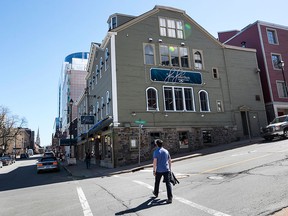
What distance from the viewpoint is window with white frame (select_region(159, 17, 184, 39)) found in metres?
23.8

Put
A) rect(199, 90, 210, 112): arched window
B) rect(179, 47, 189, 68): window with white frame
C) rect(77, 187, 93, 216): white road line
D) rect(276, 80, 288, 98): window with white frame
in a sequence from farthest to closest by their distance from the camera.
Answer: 1. rect(276, 80, 288, 98): window with white frame
2. rect(179, 47, 189, 68): window with white frame
3. rect(199, 90, 210, 112): arched window
4. rect(77, 187, 93, 216): white road line

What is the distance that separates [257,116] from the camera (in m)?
26.0

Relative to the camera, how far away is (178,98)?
22750 millimetres

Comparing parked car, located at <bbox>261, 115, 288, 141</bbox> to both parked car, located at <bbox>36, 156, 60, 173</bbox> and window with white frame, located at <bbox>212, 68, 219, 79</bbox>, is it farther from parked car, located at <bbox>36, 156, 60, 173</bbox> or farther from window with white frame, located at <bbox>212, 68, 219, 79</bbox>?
parked car, located at <bbox>36, 156, 60, 173</bbox>

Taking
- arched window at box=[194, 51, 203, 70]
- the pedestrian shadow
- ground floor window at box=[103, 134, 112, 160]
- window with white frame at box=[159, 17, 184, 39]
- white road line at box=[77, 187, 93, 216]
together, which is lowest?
white road line at box=[77, 187, 93, 216]

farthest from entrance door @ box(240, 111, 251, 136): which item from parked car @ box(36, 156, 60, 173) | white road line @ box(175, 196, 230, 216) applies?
white road line @ box(175, 196, 230, 216)

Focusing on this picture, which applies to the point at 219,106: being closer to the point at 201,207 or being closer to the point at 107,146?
the point at 107,146

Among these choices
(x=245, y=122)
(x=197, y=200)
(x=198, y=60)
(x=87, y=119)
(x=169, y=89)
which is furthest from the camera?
(x=87, y=119)

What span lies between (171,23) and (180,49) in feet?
9.57

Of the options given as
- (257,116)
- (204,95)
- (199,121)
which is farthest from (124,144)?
(257,116)

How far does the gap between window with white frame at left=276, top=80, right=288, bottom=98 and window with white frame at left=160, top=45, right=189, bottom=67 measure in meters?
12.3

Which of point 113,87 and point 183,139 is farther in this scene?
point 183,139

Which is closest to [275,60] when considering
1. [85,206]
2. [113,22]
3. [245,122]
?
[245,122]

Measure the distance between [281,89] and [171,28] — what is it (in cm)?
1526
